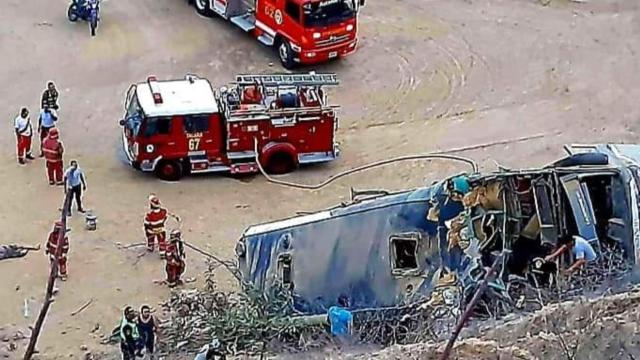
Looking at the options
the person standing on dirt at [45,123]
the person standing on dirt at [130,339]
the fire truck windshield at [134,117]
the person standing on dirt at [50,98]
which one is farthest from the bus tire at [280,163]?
the person standing on dirt at [130,339]

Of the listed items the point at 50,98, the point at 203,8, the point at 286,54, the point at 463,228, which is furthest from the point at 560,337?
the point at 203,8

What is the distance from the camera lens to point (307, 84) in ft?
76.3

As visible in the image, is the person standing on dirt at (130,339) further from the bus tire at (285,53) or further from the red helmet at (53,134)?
the bus tire at (285,53)

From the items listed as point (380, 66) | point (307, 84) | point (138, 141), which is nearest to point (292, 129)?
point (307, 84)

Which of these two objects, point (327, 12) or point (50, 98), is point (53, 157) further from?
point (327, 12)

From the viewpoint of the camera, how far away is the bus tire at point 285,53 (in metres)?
26.9

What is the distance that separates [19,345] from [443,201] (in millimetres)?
5874

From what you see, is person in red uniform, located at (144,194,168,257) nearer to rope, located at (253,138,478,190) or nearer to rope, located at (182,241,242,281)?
rope, located at (182,241,242,281)

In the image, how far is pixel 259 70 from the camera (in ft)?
88.8

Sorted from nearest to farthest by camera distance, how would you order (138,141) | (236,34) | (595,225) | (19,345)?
(595,225) → (19,345) → (138,141) → (236,34)

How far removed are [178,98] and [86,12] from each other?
20.1 feet

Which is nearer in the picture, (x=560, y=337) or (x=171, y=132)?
(x=560, y=337)

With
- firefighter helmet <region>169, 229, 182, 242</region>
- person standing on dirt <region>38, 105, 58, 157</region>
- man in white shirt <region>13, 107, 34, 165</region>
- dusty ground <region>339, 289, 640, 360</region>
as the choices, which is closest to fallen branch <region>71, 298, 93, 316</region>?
firefighter helmet <region>169, 229, 182, 242</region>

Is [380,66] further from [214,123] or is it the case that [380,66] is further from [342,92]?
[214,123]
